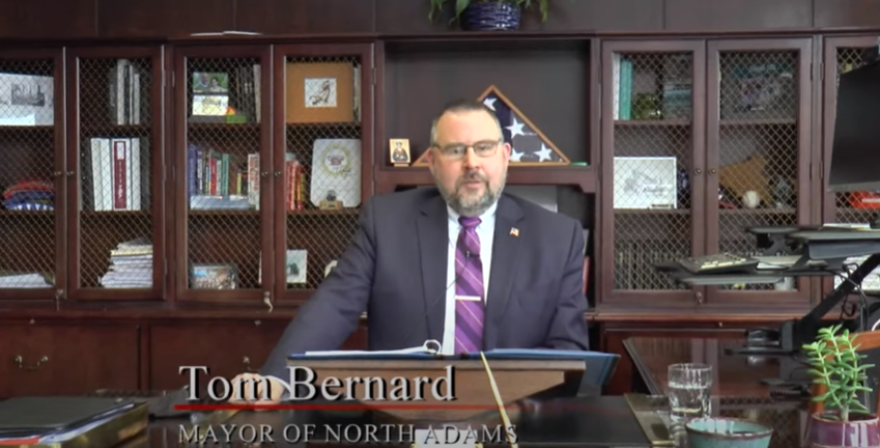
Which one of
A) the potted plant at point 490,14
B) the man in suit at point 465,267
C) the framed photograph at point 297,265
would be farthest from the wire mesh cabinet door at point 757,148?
the framed photograph at point 297,265

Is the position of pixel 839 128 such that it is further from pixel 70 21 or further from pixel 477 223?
pixel 70 21

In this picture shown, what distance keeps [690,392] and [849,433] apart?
39cm

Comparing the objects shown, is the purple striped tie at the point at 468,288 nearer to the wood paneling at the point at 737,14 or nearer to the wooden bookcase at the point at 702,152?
the wooden bookcase at the point at 702,152

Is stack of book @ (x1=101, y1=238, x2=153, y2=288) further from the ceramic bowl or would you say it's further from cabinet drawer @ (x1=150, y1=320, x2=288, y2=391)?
the ceramic bowl

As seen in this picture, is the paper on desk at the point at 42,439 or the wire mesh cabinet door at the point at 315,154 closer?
the paper on desk at the point at 42,439

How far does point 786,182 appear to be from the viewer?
351 centimetres

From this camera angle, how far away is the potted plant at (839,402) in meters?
1.20

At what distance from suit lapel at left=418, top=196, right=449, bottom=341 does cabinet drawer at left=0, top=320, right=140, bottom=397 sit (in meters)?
1.66

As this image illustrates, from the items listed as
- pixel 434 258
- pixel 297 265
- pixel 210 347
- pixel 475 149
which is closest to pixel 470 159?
pixel 475 149

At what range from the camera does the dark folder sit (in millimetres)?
1268

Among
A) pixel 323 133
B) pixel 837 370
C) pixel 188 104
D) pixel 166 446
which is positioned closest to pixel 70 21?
pixel 188 104

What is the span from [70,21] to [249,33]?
94 centimetres

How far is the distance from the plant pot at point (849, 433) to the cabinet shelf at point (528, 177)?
7.56ft

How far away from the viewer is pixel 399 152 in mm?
3623
